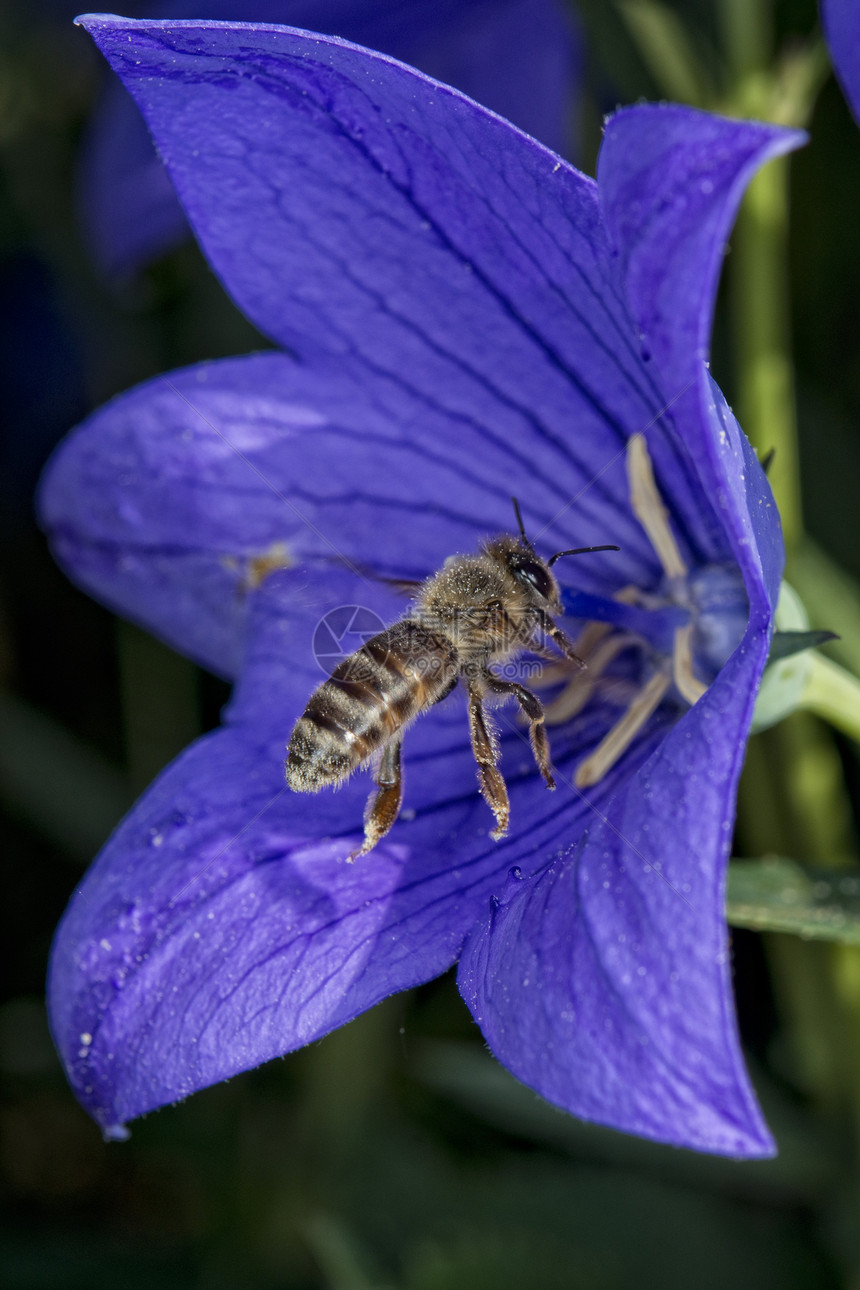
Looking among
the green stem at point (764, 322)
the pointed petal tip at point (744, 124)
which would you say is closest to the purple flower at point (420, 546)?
the pointed petal tip at point (744, 124)

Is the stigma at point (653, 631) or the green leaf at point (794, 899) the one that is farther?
the stigma at point (653, 631)

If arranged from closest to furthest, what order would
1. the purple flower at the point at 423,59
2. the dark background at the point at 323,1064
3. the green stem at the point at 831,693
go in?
the green stem at the point at 831,693 < the dark background at the point at 323,1064 < the purple flower at the point at 423,59

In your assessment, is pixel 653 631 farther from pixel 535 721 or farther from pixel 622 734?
pixel 535 721

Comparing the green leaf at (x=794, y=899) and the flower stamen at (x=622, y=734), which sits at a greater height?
the flower stamen at (x=622, y=734)

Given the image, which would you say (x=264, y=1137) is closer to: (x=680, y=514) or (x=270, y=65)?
(x=680, y=514)

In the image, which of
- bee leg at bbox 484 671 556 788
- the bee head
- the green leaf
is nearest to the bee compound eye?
the bee head
